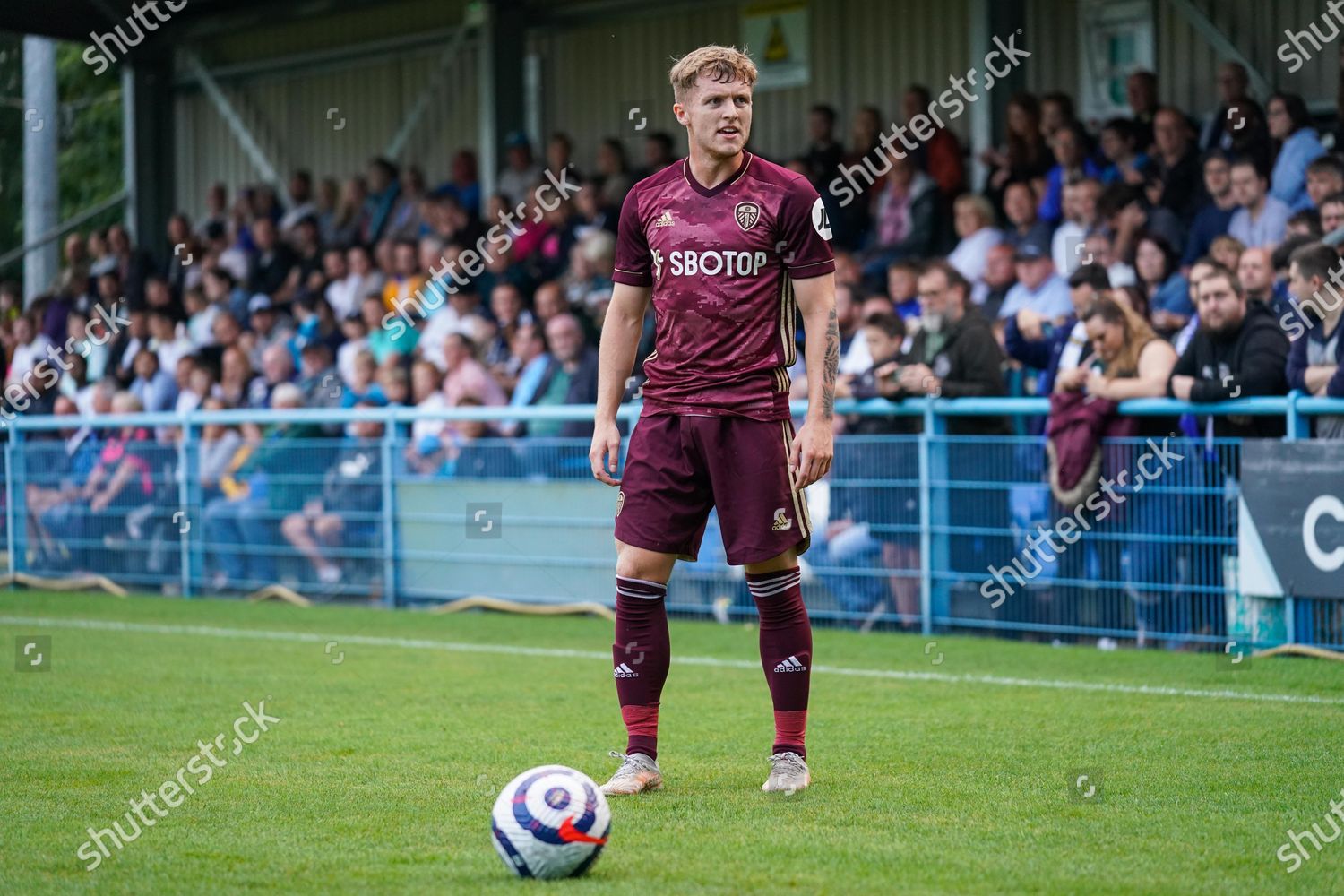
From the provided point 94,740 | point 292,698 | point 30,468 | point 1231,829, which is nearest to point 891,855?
point 1231,829

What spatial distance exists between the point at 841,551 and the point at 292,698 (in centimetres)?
388

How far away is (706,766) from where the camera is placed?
6145 millimetres

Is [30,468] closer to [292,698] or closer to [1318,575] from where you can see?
[292,698]

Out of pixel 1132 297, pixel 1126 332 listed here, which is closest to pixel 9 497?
pixel 1132 297

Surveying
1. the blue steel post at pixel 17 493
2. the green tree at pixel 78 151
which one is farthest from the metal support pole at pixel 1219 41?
the green tree at pixel 78 151

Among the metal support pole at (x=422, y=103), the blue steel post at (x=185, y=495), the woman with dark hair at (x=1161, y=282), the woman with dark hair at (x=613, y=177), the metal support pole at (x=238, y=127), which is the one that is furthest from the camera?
the metal support pole at (x=238, y=127)

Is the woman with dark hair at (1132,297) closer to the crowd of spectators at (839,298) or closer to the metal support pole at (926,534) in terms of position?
the crowd of spectators at (839,298)

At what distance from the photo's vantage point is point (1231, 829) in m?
4.92

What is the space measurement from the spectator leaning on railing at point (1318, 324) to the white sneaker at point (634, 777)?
4.73 meters

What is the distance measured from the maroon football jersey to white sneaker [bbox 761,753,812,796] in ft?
3.53

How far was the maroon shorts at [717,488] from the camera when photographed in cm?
559

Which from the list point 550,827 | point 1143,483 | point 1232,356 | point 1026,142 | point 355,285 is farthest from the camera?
point 355,285

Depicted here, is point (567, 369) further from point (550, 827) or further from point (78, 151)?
point (78, 151)

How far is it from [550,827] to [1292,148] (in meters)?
8.77
